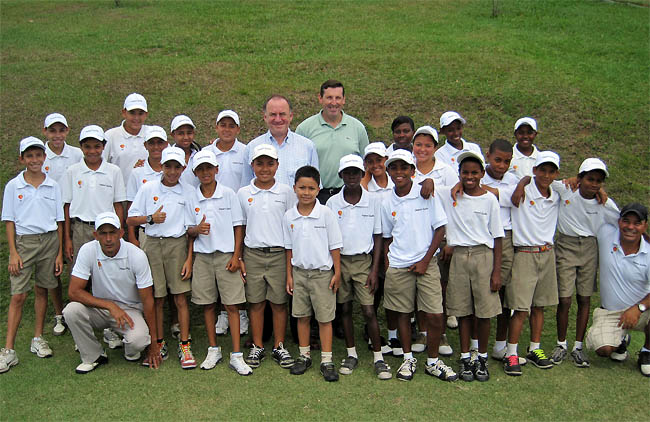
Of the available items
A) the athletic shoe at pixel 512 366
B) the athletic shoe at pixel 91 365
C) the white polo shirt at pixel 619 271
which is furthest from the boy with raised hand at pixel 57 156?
the white polo shirt at pixel 619 271

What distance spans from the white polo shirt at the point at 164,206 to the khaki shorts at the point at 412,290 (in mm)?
1886

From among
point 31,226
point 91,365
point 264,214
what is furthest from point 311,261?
point 31,226

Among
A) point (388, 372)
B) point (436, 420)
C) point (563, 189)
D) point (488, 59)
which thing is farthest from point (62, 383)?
point (488, 59)

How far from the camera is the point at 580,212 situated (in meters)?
5.95

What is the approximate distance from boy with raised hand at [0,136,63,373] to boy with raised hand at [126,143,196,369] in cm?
90

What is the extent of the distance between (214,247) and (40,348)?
75.4 inches

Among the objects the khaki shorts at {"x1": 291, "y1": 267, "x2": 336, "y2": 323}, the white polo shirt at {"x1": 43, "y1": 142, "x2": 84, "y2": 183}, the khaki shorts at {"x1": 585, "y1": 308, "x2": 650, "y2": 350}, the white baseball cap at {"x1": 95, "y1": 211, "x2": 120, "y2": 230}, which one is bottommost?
the khaki shorts at {"x1": 585, "y1": 308, "x2": 650, "y2": 350}

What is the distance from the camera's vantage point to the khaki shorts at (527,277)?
587 centimetres

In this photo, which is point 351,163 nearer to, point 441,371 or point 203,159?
point 203,159

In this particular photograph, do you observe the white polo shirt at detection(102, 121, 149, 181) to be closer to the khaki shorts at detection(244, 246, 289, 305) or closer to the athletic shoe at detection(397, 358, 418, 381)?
the khaki shorts at detection(244, 246, 289, 305)

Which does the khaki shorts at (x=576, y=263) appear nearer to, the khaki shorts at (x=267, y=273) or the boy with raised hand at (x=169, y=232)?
the khaki shorts at (x=267, y=273)

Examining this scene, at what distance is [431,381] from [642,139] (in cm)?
699

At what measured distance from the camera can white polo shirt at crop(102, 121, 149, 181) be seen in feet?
22.5

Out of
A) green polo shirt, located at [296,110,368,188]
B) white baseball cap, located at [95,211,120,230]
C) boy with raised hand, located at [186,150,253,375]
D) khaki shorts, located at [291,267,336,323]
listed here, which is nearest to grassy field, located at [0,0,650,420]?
boy with raised hand, located at [186,150,253,375]
